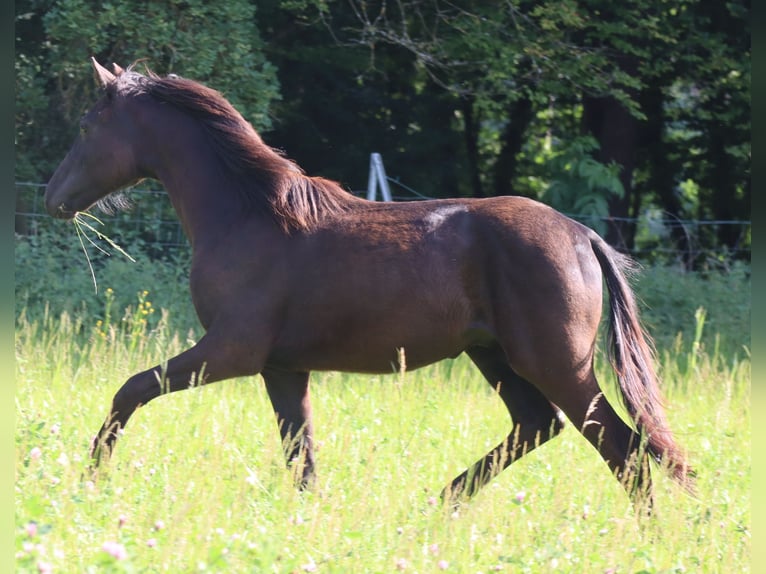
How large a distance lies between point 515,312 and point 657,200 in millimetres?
12091

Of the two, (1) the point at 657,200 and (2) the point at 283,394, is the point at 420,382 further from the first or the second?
(1) the point at 657,200

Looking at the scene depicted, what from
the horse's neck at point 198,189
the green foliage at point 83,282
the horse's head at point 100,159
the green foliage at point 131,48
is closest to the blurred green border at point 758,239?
the horse's neck at point 198,189

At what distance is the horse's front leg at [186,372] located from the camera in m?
4.47

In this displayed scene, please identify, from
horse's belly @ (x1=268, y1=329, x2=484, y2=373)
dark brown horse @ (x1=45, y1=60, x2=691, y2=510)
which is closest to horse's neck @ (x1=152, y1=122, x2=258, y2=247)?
dark brown horse @ (x1=45, y1=60, x2=691, y2=510)

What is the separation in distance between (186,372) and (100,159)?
1333 millimetres

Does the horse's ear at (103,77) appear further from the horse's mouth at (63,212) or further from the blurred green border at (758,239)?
the blurred green border at (758,239)

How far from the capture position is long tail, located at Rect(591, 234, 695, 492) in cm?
441

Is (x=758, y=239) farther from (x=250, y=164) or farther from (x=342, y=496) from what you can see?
(x=250, y=164)

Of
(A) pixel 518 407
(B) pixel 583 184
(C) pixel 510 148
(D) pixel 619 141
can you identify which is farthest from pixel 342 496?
(C) pixel 510 148

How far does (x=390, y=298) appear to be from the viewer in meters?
4.56

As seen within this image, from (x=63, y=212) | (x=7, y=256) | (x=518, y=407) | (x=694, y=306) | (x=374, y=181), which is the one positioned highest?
(x=374, y=181)

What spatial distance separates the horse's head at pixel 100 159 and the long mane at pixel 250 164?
11 centimetres

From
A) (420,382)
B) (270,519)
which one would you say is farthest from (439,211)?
(420,382)

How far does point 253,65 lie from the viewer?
1105 centimetres
